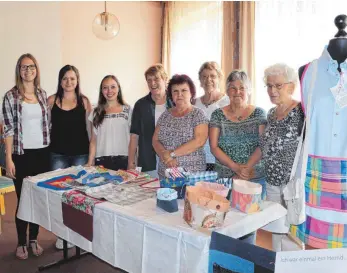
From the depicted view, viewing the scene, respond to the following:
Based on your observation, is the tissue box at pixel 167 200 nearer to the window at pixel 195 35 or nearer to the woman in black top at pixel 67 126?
the woman in black top at pixel 67 126

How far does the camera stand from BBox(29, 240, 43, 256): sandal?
2721mm

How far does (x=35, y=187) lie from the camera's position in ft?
7.01

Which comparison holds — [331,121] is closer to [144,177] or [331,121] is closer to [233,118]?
[233,118]

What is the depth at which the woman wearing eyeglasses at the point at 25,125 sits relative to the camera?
8.23 ft

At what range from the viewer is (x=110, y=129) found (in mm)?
2617

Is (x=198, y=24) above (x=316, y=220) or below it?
above

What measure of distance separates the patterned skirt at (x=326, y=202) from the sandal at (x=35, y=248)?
2.01 meters

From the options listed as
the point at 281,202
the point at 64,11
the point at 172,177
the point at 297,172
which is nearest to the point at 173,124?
the point at 172,177

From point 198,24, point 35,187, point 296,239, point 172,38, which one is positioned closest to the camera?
point 296,239

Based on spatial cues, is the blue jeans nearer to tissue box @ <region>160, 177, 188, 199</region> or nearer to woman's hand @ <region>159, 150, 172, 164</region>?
woman's hand @ <region>159, 150, 172, 164</region>

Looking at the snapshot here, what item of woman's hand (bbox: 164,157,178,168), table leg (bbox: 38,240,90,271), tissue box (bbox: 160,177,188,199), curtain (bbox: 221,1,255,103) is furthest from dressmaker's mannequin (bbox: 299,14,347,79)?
curtain (bbox: 221,1,255,103)

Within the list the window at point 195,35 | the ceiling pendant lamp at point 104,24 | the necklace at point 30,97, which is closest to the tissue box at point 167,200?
the necklace at point 30,97

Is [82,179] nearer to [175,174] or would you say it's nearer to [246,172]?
[175,174]

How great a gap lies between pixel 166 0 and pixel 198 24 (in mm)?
737
